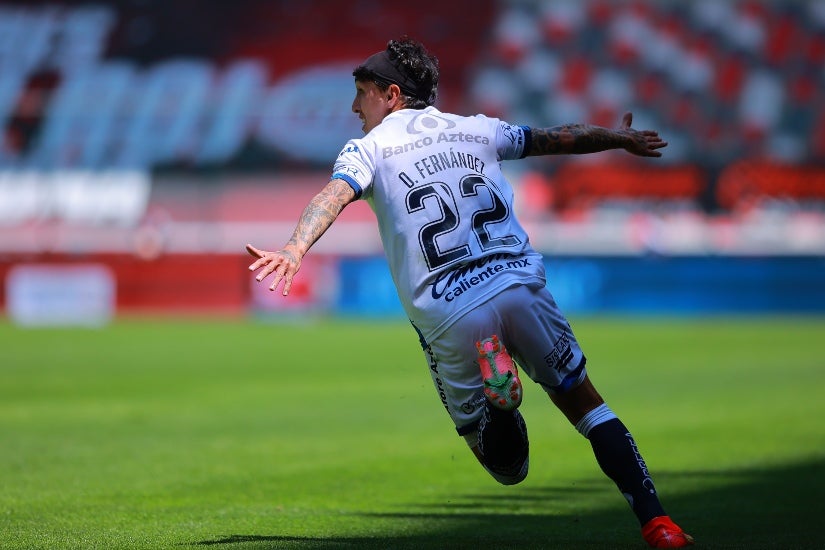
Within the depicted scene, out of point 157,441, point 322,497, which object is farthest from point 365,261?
point 322,497

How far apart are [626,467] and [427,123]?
159cm

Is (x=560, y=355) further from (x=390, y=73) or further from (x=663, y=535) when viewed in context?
(x=390, y=73)

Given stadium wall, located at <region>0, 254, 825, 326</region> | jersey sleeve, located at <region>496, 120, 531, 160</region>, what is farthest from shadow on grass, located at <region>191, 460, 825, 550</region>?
stadium wall, located at <region>0, 254, 825, 326</region>

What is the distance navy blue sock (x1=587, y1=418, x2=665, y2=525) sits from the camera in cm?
498

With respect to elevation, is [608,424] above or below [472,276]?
below

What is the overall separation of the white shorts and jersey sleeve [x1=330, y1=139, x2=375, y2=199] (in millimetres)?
641

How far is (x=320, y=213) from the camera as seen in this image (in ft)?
15.7

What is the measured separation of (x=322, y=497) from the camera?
682 cm

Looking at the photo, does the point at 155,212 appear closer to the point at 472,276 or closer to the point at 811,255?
the point at 811,255

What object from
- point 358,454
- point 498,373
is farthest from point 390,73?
point 358,454

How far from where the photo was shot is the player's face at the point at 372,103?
522 cm

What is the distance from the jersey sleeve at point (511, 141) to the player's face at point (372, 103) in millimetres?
472

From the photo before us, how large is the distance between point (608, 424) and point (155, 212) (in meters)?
29.3

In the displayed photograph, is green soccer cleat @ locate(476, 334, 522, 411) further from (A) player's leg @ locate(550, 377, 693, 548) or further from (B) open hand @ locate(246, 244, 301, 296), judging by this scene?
(B) open hand @ locate(246, 244, 301, 296)
